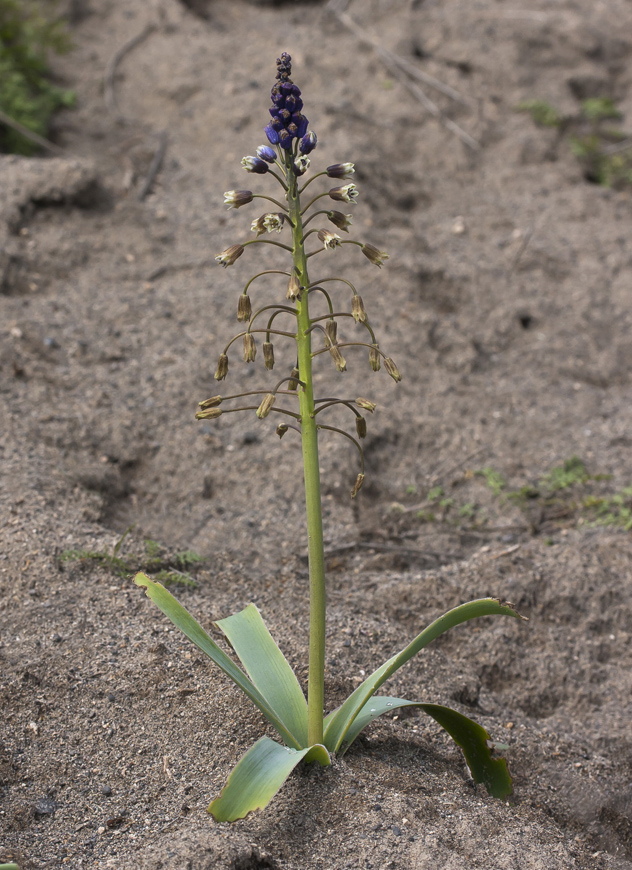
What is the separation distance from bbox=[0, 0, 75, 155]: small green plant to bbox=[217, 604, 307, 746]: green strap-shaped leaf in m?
5.10

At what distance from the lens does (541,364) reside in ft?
17.6

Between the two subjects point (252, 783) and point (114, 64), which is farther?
point (114, 64)

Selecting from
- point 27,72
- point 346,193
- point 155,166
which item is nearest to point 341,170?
point 346,193

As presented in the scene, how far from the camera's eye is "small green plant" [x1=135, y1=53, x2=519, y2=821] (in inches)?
81.7

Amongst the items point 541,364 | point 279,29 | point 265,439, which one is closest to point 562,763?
point 265,439

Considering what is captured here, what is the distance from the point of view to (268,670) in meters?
2.55

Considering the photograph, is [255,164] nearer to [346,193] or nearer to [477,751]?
[346,193]

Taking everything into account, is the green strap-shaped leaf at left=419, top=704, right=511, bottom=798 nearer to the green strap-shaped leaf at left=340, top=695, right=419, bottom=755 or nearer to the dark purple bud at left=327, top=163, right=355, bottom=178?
the green strap-shaped leaf at left=340, top=695, right=419, bottom=755

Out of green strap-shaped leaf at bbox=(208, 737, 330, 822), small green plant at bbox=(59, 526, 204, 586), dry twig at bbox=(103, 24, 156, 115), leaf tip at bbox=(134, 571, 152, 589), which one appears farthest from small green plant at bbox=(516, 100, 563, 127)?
green strap-shaped leaf at bbox=(208, 737, 330, 822)

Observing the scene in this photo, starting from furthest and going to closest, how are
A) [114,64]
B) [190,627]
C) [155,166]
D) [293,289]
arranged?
[114,64] → [155,166] → [190,627] → [293,289]

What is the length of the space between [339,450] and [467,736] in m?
2.10

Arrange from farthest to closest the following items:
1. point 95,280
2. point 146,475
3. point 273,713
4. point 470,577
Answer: point 95,280, point 146,475, point 470,577, point 273,713

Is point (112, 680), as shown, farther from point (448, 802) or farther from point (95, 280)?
point (95, 280)

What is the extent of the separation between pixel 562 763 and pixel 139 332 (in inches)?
138
